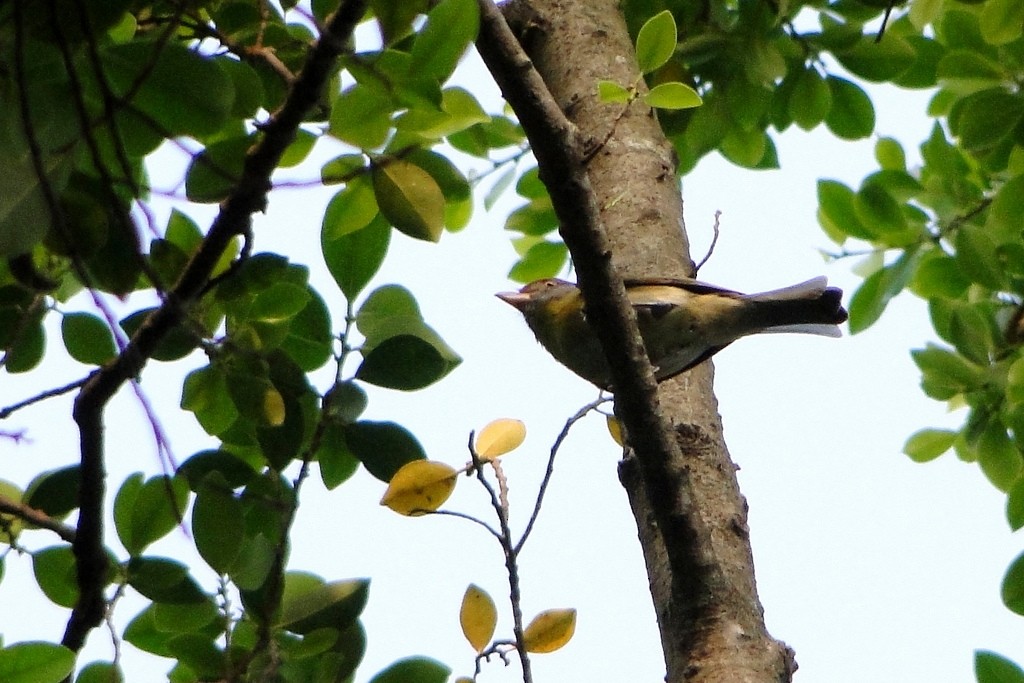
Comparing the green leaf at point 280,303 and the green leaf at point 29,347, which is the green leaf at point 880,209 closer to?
the green leaf at point 280,303

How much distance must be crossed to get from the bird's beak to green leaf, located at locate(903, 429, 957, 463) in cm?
177

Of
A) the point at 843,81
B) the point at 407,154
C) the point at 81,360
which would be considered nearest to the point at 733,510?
the point at 407,154

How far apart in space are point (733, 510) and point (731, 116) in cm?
189

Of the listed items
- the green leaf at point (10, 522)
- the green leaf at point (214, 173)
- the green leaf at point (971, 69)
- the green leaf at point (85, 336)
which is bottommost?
the green leaf at point (10, 522)

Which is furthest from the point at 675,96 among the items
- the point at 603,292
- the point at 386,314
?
the point at 386,314

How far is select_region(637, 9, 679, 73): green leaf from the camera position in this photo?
2572mm

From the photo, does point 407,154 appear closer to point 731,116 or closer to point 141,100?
point 141,100

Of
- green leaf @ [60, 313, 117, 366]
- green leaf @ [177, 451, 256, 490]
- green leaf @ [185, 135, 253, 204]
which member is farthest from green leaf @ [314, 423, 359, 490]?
green leaf @ [185, 135, 253, 204]

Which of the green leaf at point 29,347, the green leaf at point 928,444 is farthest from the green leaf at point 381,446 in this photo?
the green leaf at point 928,444

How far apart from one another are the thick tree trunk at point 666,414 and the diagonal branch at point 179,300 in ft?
2.43

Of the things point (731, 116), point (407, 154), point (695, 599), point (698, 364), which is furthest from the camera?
point (731, 116)

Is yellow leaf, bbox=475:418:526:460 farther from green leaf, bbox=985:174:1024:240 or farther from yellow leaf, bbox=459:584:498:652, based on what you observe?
green leaf, bbox=985:174:1024:240

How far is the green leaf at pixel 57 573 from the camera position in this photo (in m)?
2.34

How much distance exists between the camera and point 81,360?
2.44 meters
